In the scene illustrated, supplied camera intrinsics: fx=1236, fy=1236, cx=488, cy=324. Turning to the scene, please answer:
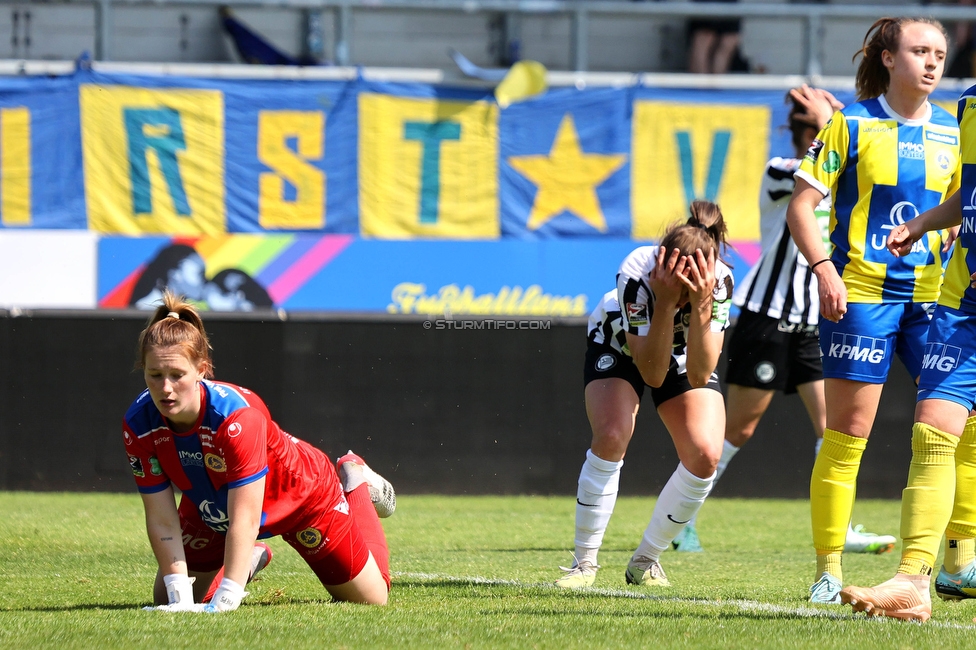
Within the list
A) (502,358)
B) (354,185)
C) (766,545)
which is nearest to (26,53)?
(354,185)

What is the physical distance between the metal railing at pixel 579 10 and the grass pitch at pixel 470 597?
906cm

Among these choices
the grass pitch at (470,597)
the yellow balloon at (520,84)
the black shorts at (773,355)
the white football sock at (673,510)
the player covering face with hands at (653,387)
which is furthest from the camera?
the yellow balloon at (520,84)

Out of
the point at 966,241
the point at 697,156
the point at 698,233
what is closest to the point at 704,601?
the point at 698,233

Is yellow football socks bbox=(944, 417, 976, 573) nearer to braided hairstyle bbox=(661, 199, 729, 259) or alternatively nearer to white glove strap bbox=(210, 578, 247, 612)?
braided hairstyle bbox=(661, 199, 729, 259)

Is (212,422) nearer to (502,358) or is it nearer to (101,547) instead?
(101,547)

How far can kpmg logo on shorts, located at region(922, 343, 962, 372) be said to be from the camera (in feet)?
13.3

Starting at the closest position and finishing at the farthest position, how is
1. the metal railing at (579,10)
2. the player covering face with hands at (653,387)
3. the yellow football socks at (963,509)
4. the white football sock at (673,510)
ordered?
the yellow football socks at (963,509) → the player covering face with hands at (653,387) → the white football sock at (673,510) → the metal railing at (579,10)

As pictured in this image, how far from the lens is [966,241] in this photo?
4.18m

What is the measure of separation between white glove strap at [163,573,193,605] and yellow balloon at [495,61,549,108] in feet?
37.0

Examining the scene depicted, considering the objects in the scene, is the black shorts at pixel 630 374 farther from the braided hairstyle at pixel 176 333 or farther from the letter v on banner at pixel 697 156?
the letter v on banner at pixel 697 156

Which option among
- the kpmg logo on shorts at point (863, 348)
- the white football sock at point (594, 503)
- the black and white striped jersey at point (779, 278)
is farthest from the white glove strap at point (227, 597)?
the black and white striped jersey at point (779, 278)

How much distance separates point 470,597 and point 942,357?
6.41 feet

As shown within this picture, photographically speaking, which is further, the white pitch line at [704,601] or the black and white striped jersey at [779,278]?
the black and white striped jersey at [779,278]

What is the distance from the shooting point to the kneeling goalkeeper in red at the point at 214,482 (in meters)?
4.04
